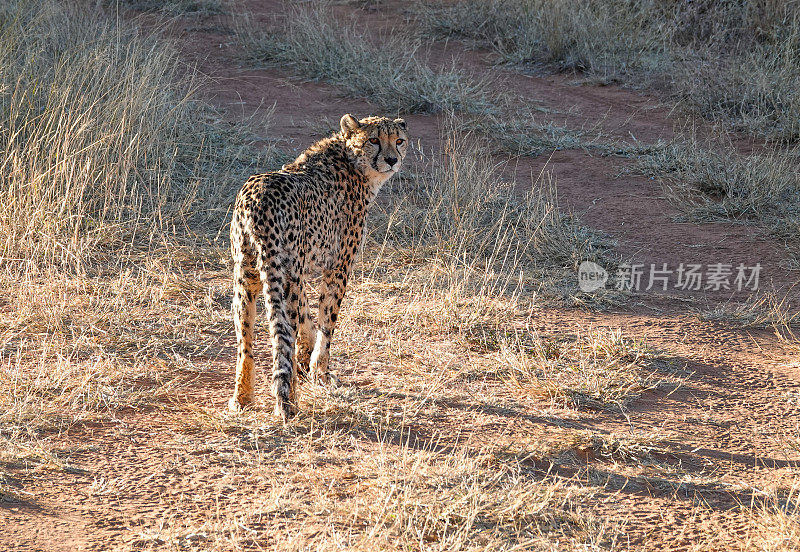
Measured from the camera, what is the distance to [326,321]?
3.99 metres

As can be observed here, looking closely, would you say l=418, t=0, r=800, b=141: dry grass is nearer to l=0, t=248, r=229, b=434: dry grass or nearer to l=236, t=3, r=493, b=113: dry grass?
l=236, t=3, r=493, b=113: dry grass

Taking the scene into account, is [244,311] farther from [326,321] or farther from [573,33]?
[573,33]

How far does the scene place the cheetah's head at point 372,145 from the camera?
4.14m

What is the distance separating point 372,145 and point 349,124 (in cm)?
15

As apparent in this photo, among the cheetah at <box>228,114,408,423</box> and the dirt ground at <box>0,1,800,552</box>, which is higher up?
the cheetah at <box>228,114,408,423</box>

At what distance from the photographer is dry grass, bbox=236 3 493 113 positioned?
26.9 feet

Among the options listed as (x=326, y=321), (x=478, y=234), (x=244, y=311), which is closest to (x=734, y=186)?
(x=478, y=234)

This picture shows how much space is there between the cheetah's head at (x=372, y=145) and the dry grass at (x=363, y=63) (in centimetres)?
394

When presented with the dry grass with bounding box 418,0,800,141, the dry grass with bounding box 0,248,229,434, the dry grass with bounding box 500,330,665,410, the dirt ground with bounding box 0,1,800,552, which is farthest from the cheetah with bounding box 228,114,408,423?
the dry grass with bounding box 418,0,800,141

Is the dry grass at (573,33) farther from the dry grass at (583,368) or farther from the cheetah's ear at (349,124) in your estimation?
the cheetah's ear at (349,124)

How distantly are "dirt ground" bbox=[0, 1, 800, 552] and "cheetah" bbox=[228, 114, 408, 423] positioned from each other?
253 mm

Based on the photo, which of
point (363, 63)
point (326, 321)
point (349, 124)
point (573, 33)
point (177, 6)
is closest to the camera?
point (326, 321)

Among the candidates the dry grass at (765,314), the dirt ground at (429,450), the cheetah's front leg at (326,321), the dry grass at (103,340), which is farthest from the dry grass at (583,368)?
the dry grass at (103,340)

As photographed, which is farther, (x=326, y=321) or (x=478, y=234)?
(x=478, y=234)
